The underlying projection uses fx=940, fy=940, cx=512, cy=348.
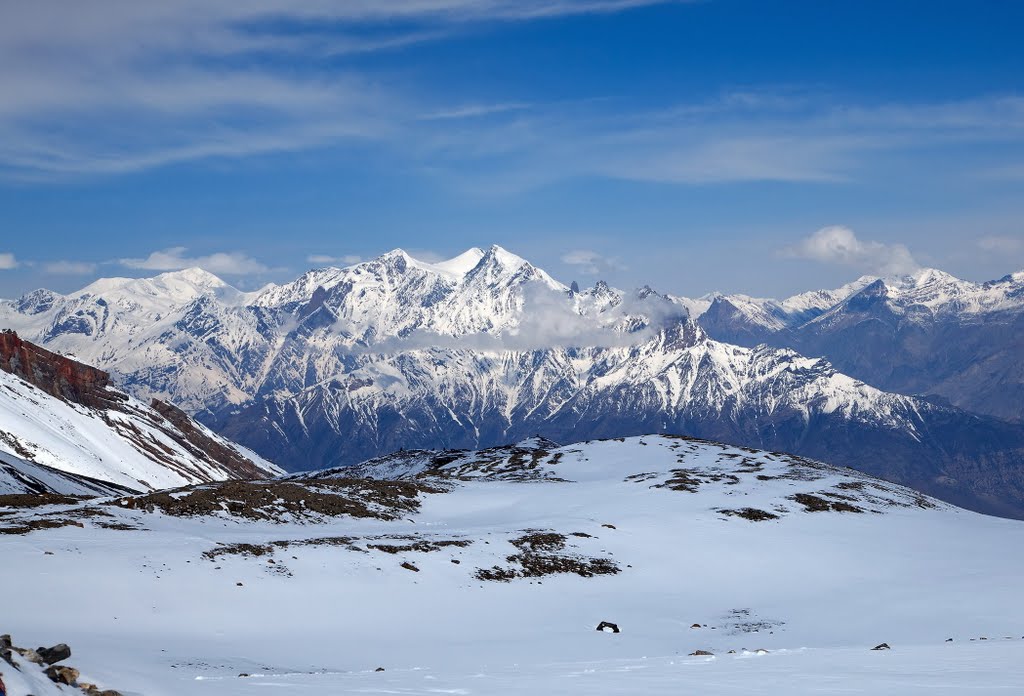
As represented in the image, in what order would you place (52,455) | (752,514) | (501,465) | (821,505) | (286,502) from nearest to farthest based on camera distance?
(286,502)
(752,514)
(821,505)
(501,465)
(52,455)

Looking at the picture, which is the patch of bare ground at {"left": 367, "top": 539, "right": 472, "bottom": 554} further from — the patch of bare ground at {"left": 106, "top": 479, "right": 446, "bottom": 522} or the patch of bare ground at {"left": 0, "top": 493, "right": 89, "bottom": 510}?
the patch of bare ground at {"left": 0, "top": 493, "right": 89, "bottom": 510}

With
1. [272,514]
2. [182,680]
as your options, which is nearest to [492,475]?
[272,514]

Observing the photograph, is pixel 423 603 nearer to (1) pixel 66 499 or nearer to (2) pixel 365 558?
(2) pixel 365 558

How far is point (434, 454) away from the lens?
16250 cm

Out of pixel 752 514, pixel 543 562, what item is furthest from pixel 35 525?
→ pixel 752 514

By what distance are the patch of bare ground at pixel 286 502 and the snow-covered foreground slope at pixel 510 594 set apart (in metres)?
0.27

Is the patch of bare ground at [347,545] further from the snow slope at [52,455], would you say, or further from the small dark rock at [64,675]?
the snow slope at [52,455]

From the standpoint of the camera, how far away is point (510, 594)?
4897 centimetres

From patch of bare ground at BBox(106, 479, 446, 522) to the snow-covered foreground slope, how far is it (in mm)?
266

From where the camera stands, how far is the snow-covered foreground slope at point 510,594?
28.3m

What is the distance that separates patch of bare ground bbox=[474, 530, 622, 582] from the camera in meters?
51.9

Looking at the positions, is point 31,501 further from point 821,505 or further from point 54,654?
point 821,505

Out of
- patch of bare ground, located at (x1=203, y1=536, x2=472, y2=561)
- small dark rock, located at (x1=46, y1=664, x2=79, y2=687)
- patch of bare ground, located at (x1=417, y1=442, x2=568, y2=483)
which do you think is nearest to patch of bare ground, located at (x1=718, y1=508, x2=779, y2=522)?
patch of bare ground, located at (x1=203, y1=536, x2=472, y2=561)

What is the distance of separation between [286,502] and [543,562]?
20.6 m
